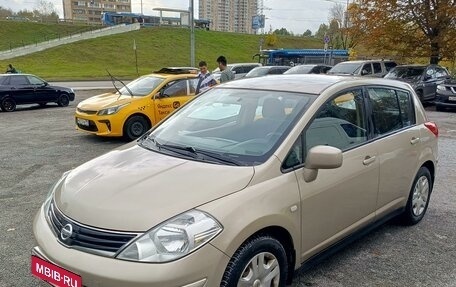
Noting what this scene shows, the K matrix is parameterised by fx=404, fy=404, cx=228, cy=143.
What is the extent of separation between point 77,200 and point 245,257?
3.51ft

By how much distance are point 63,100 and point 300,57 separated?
24.0 meters

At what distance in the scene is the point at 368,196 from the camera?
11.2ft

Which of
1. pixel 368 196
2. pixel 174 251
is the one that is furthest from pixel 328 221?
pixel 174 251

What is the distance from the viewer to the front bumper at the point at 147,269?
206 centimetres

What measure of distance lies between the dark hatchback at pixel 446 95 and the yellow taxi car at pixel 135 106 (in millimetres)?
9069

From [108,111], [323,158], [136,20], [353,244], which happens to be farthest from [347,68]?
[136,20]

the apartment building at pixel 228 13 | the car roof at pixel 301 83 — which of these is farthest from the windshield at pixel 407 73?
the apartment building at pixel 228 13

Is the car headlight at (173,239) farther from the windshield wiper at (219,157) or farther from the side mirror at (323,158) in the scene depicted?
the side mirror at (323,158)

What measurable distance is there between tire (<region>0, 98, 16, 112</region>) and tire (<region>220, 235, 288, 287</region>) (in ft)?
47.0

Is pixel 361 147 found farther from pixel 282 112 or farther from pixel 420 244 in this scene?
pixel 420 244

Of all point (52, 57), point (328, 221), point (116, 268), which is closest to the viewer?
point (116, 268)

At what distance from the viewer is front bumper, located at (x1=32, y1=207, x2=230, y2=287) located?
2.06 m

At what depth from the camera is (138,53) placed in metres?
53.7

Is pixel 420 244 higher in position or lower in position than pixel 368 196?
lower
